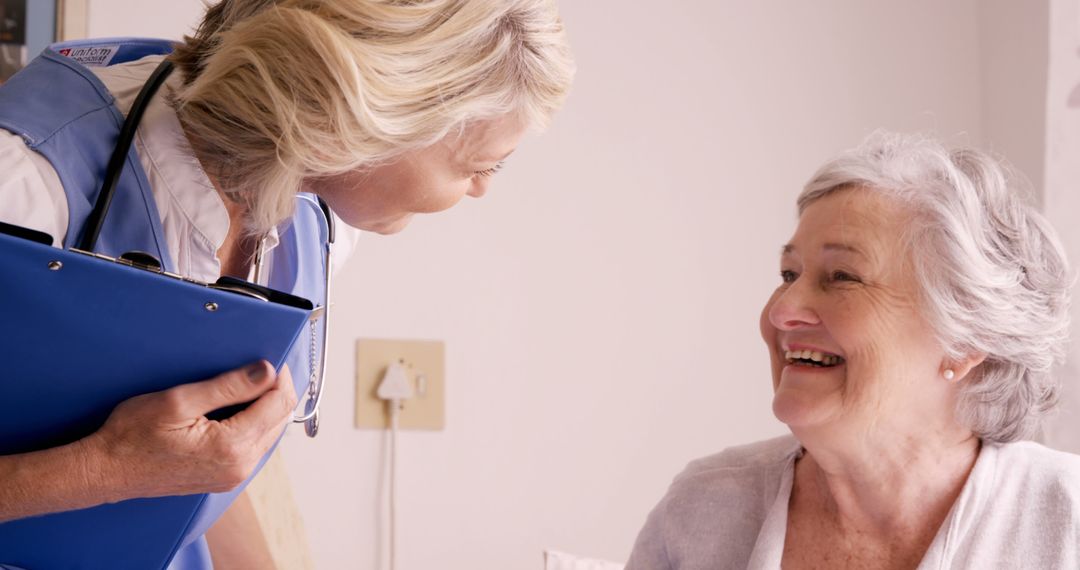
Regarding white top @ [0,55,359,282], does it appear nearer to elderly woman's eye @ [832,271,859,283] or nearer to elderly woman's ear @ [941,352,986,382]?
elderly woman's eye @ [832,271,859,283]

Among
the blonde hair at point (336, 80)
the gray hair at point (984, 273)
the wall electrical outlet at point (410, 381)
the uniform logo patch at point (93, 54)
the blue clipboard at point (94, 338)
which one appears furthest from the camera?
the wall electrical outlet at point (410, 381)

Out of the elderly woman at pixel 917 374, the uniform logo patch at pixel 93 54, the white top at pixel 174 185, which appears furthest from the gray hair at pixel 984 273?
the uniform logo patch at pixel 93 54

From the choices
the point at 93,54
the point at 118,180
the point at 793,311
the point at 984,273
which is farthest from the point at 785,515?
the point at 93,54

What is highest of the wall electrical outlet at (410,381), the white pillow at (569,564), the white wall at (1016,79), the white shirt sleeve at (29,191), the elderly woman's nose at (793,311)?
the white wall at (1016,79)

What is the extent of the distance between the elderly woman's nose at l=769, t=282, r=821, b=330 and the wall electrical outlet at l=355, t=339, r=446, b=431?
0.88m

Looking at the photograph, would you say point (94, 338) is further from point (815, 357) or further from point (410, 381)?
point (410, 381)

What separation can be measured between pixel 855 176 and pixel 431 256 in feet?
3.14

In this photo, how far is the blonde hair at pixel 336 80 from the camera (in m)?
1.03

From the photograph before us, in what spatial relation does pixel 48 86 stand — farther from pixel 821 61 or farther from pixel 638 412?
pixel 821 61

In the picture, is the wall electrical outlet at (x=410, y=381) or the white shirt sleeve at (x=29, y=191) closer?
the white shirt sleeve at (x=29, y=191)

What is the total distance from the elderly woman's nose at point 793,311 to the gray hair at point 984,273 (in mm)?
138

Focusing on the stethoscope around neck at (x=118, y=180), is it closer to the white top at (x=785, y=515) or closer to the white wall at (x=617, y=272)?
the white top at (x=785, y=515)

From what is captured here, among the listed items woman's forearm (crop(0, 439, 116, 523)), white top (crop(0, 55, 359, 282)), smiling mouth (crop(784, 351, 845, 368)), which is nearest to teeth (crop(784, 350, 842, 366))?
smiling mouth (crop(784, 351, 845, 368))

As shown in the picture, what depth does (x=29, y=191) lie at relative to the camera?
0.94m
